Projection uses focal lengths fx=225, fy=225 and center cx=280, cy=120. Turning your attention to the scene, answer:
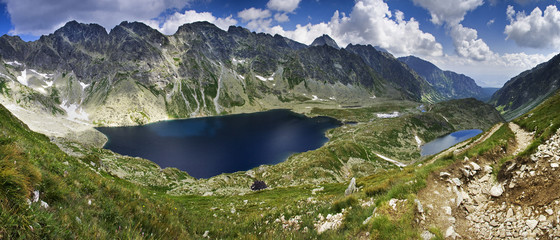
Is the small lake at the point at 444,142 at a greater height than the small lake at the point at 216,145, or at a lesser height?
lesser

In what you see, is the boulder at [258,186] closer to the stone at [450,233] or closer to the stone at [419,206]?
the stone at [419,206]

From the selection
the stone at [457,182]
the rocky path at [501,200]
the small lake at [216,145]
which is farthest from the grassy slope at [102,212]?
the small lake at [216,145]

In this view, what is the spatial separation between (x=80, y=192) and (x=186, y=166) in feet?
287

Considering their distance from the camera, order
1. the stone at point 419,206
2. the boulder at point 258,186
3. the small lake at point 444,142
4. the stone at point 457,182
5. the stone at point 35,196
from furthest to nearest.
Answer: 1. the small lake at point 444,142
2. the boulder at point 258,186
3. the stone at point 457,182
4. the stone at point 419,206
5. the stone at point 35,196

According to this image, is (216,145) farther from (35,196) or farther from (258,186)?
(35,196)

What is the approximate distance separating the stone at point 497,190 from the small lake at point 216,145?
262ft

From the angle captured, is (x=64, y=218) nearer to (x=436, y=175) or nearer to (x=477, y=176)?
(x=436, y=175)

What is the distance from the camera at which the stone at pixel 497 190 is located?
9.60m

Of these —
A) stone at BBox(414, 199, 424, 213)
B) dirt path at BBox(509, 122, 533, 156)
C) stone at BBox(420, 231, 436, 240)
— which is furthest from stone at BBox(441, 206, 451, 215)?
dirt path at BBox(509, 122, 533, 156)

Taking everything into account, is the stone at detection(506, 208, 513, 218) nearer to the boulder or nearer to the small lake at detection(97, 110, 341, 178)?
the boulder

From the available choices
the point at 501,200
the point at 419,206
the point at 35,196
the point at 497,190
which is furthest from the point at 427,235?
the point at 35,196

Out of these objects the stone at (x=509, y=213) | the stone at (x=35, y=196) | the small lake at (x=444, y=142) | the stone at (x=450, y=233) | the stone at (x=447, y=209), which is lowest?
the small lake at (x=444, y=142)

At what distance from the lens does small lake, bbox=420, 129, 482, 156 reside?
121375mm

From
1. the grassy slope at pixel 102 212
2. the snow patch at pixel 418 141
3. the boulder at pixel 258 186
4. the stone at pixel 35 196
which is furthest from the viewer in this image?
the snow patch at pixel 418 141
